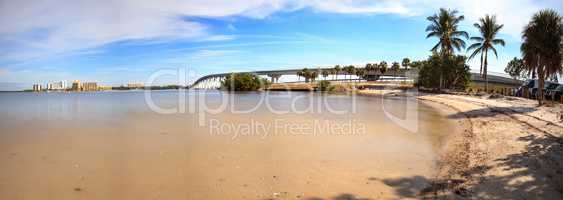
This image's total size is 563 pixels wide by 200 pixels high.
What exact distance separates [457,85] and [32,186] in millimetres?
43689

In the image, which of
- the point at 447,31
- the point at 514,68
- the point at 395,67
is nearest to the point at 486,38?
the point at 447,31

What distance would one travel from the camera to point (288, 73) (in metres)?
112

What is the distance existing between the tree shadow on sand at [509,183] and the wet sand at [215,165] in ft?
0.33

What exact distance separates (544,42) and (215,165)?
67.7 feet

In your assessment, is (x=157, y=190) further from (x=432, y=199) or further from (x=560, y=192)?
(x=560, y=192)

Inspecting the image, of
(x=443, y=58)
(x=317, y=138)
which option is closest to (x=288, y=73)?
(x=443, y=58)

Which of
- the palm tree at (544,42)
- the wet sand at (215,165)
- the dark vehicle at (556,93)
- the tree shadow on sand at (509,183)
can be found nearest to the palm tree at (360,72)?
the dark vehicle at (556,93)

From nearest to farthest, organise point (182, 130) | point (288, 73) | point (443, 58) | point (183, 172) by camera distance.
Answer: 1. point (183, 172)
2. point (182, 130)
3. point (443, 58)
4. point (288, 73)

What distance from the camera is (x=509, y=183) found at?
5.09 meters

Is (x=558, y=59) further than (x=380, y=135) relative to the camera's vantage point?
Yes

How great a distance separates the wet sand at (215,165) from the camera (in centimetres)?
513

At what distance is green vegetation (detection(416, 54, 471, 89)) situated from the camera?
126 ft

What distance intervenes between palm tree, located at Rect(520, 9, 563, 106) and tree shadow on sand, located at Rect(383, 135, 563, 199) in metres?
14.7

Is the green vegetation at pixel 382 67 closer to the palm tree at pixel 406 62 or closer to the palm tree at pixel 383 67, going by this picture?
the palm tree at pixel 383 67
